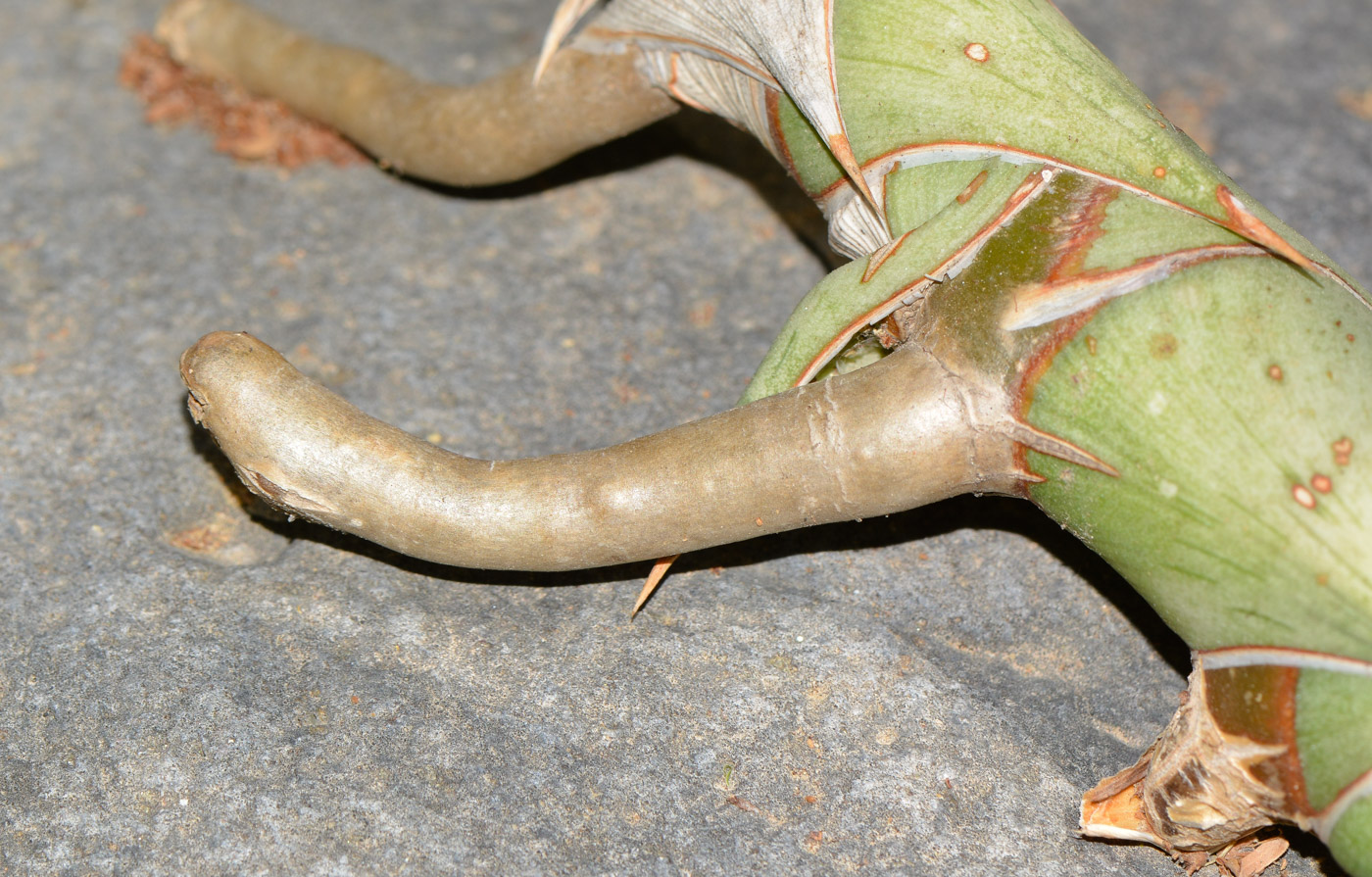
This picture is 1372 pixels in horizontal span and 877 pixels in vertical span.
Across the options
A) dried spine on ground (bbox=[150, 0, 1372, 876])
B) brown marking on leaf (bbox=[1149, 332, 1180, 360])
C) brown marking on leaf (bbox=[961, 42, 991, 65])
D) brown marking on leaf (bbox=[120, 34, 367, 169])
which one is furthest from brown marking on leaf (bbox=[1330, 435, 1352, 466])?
brown marking on leaf (bbox=[120, 34, 367, 169])

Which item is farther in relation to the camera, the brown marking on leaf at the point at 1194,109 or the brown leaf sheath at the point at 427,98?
the brown marking on leaf at the point at 1194,109

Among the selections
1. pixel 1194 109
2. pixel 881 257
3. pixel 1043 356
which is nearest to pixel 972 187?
pixel 881 257

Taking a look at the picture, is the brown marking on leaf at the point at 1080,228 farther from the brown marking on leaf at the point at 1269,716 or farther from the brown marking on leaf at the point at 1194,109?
the brown marking on leaf at the point at 1194,109

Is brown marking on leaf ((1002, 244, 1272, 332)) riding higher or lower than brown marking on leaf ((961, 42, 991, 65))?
lower

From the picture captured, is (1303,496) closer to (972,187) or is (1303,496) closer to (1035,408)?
(1035,408)

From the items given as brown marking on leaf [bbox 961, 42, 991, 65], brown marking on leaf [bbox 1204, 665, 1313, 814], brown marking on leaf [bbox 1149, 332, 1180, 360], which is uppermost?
brown marking on leaf [bbox 961, 42, 991, 65]

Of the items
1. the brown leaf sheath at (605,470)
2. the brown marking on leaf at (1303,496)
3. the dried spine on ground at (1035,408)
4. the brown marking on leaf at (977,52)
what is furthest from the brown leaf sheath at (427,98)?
the brown marking on leaf at (1303,496)

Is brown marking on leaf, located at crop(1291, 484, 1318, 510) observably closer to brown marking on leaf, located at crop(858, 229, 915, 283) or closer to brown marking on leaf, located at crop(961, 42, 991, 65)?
brown marking on leaf, located at crop(858, 229, 915, 283)

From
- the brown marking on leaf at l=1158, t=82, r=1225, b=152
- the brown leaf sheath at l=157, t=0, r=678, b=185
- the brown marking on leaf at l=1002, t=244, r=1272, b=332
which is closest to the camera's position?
the brown marking on leaf at l=1002, t=244, r=1272, b=332
